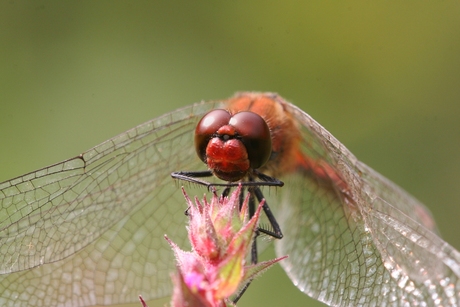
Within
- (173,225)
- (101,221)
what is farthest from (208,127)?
(173,225)

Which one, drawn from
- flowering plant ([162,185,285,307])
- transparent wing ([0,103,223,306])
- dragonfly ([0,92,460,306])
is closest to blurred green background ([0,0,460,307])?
dragonfly ([0,92,460,306])

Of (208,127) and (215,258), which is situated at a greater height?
(208,127)

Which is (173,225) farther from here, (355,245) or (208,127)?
(355,245)

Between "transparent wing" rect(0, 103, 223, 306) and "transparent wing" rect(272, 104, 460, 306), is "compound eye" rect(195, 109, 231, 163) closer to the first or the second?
"transparent wing" rect(272, 104, 460, 306)

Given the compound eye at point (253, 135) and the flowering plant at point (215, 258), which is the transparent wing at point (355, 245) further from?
the flowering plant at point (215, 258)

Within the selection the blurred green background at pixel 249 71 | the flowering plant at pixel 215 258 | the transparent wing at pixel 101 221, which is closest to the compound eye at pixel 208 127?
the transparent wing at pixel 101 221

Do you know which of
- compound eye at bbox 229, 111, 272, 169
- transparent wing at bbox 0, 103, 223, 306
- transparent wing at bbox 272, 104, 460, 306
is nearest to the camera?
transparent wing at bbox 272, 104, 460, 306
